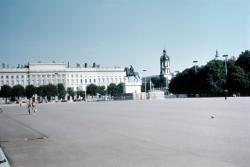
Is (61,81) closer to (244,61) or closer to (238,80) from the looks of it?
(244,61)

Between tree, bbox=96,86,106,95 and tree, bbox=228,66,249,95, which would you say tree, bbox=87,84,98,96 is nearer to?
tree, bbox=96,86,106,95

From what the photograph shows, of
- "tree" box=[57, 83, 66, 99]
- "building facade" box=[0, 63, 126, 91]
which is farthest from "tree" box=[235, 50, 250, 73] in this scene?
"building facade" box=[0, 63, 126, 91]

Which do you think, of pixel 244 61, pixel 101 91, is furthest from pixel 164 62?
pixel 244 61

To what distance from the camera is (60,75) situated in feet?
569

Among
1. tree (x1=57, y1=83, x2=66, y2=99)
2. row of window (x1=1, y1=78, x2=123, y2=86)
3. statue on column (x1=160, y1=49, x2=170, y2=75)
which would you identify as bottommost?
tree (x1=57, y1=83, x2=66, y2=99)

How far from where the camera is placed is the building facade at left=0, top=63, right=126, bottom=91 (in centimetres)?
16712

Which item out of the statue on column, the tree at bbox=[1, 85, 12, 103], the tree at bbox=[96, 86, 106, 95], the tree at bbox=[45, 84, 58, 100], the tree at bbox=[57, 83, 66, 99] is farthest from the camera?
the statue on column

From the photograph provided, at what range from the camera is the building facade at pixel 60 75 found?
16712 cm

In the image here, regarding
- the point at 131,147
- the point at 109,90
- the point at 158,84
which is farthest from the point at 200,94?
the point at 131,147

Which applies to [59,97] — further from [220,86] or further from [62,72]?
[220,86]

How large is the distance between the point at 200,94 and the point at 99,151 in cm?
9519

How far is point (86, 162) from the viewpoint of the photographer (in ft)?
30.0

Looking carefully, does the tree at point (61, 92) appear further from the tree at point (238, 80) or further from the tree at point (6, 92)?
the tree at point (238, 80)

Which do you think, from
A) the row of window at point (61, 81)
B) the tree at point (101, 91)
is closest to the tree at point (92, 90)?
the tree at point (101, 91)
